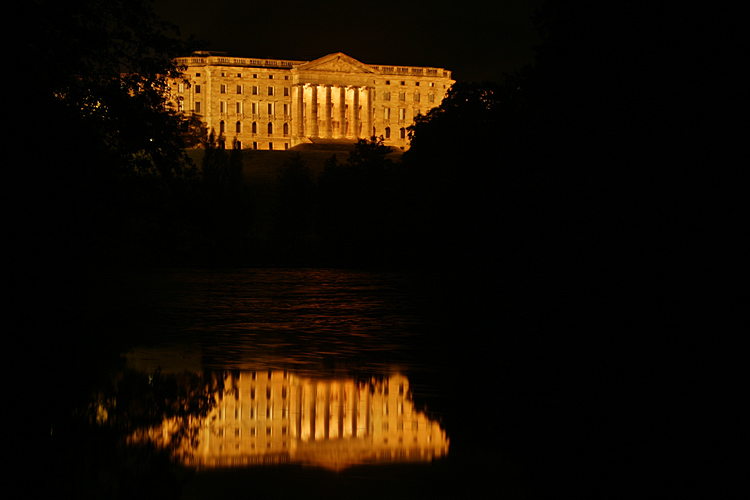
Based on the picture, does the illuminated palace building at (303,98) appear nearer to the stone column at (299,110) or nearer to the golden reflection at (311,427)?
the stone column at (299,110)

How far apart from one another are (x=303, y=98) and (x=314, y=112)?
147 inches

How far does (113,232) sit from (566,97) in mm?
15000

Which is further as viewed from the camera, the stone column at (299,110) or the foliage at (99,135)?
the stone column at (299,110)

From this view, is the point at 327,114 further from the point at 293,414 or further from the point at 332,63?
the point at 293,414

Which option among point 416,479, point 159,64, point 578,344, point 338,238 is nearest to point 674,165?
point 578,344

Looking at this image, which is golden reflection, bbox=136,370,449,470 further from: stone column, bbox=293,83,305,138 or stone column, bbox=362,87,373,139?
stone column, bbox=362,87,373,139

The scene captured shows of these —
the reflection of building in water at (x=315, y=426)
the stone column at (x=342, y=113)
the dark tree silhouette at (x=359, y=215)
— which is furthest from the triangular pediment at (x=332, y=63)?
the reflection of building in water at (x=315, y=426)

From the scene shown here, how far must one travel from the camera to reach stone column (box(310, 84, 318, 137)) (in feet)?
510

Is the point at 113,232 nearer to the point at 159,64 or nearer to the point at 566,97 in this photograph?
the point at 159,64

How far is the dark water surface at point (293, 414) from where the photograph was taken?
24.8 feet

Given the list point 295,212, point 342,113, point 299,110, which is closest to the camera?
point 295,212

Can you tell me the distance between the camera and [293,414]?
33.1 feet

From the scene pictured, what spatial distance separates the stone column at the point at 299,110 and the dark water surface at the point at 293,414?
455 feet

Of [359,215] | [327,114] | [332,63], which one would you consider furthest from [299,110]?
[359,215]
